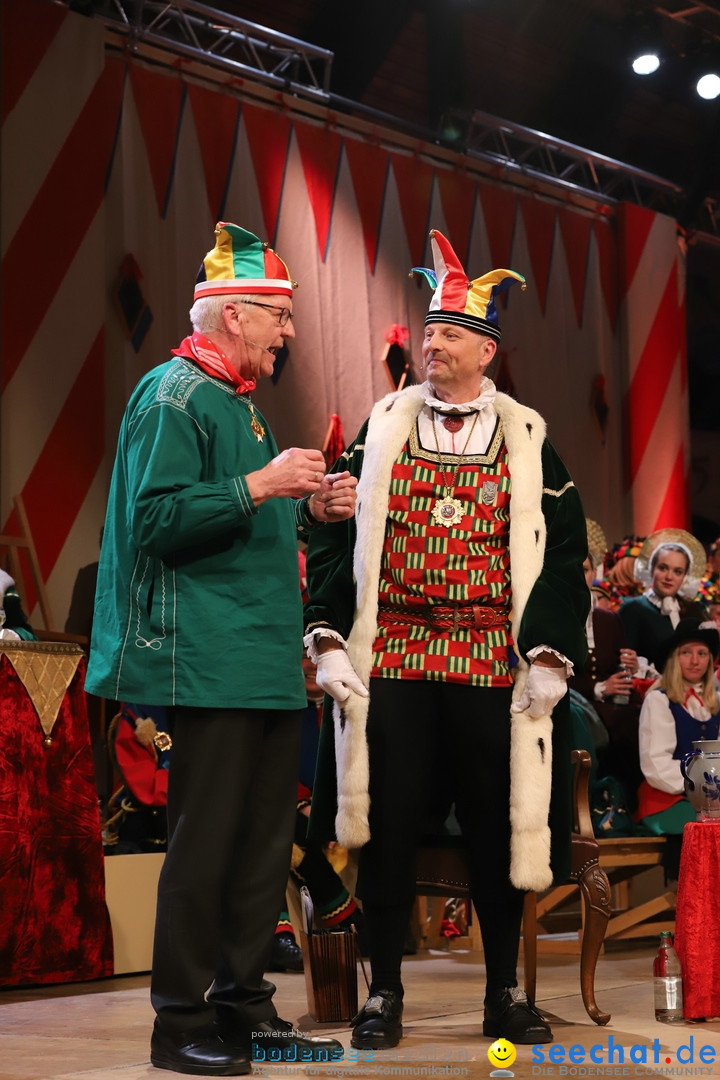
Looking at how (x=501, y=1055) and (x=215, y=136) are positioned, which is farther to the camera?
(x=215, y=136)

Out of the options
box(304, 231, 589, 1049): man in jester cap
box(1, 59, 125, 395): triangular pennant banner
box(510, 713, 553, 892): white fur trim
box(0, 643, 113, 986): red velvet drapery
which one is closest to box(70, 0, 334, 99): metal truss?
box(1, 59, 125, 395): triangular pennant banner

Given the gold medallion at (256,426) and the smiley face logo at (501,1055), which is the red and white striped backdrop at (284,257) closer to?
the gold medallion at (256,426)

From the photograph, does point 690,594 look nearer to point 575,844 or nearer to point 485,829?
point 575,844

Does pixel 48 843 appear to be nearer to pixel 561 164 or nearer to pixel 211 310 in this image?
pixel 211 310

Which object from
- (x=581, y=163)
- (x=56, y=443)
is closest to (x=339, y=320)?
(x=56, y=443)

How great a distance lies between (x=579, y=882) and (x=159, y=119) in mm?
4625

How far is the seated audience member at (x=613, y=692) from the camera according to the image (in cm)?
509

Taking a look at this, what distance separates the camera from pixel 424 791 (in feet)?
9.12

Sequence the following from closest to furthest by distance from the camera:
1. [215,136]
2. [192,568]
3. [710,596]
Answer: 1. [192,568]
2. [710,596]
3. [215,136]

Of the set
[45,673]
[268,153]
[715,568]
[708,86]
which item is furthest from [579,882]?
[708,86]

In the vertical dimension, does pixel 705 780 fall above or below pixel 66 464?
below

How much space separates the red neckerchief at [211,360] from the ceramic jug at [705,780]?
1.57 metres

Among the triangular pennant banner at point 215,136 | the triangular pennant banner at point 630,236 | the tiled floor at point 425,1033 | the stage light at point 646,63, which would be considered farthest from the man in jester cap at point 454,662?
the triangular pennant banner at point 630,236

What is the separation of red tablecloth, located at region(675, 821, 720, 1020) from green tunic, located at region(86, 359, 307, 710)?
1.27m
